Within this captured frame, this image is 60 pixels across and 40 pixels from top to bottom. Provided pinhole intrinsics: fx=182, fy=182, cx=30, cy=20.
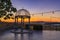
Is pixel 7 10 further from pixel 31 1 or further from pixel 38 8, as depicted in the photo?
pixel 38 8

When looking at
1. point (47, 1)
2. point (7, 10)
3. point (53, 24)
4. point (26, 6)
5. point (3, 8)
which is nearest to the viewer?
point (3, 8)

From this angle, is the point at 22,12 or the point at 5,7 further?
the point at 22,12

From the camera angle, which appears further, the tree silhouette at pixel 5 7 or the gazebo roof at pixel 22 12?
the gazebo roof at pixel 22 12

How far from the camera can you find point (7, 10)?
42.4 ft

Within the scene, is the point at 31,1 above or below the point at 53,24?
above

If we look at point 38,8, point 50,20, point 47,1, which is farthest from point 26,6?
point 50,20

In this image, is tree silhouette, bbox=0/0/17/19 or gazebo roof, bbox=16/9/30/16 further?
gazebo roof, bbox=16/9/30/16

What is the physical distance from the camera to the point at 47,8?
18.5m

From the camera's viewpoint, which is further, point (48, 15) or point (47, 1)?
point (48, 15)

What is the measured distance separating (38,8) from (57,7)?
2.19 meters

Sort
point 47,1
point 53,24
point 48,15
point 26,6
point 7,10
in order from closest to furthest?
point 7,10, point 47,1, point 26,6, point 48,15, point 53,24

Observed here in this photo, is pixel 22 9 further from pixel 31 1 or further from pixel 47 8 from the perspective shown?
pixel 47 8

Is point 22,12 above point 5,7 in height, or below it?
below

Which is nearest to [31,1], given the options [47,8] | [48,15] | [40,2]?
[40,2]
